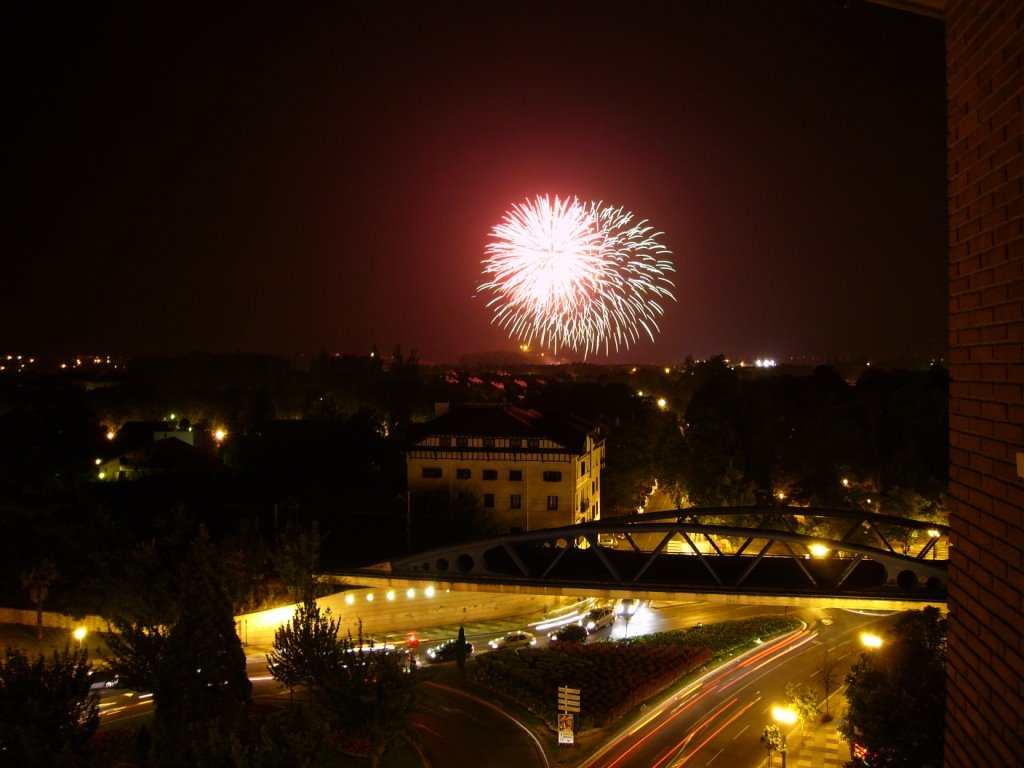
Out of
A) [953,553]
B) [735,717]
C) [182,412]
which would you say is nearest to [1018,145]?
[953,553]

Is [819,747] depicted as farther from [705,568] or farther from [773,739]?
[705,568]

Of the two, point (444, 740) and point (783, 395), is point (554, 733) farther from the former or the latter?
point (783, 395)

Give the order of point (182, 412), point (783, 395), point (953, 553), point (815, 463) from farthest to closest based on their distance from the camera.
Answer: point (182, 412)
point (783, 395)
point (815, 463)
point (953, 553)

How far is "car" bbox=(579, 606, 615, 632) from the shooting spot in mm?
21547

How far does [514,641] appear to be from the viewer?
1955 centimetres

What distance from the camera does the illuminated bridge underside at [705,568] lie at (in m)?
11.4

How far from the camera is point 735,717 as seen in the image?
589 inches

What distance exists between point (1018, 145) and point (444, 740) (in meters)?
13.7

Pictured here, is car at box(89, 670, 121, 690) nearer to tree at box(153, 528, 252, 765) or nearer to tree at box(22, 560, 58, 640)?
tree at box(22, 560, 58, 640)

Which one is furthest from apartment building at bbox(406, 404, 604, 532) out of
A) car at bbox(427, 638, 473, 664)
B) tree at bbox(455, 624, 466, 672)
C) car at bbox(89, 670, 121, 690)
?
car at bbox(89, 670, 121, 690)

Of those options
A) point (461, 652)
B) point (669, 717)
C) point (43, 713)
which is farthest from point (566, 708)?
point (43, 713)

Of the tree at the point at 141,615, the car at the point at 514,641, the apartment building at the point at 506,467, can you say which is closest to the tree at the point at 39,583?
the tree at the point at 141,615

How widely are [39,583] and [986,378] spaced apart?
1951 centimetres

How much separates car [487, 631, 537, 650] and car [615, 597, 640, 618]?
3.70 m
